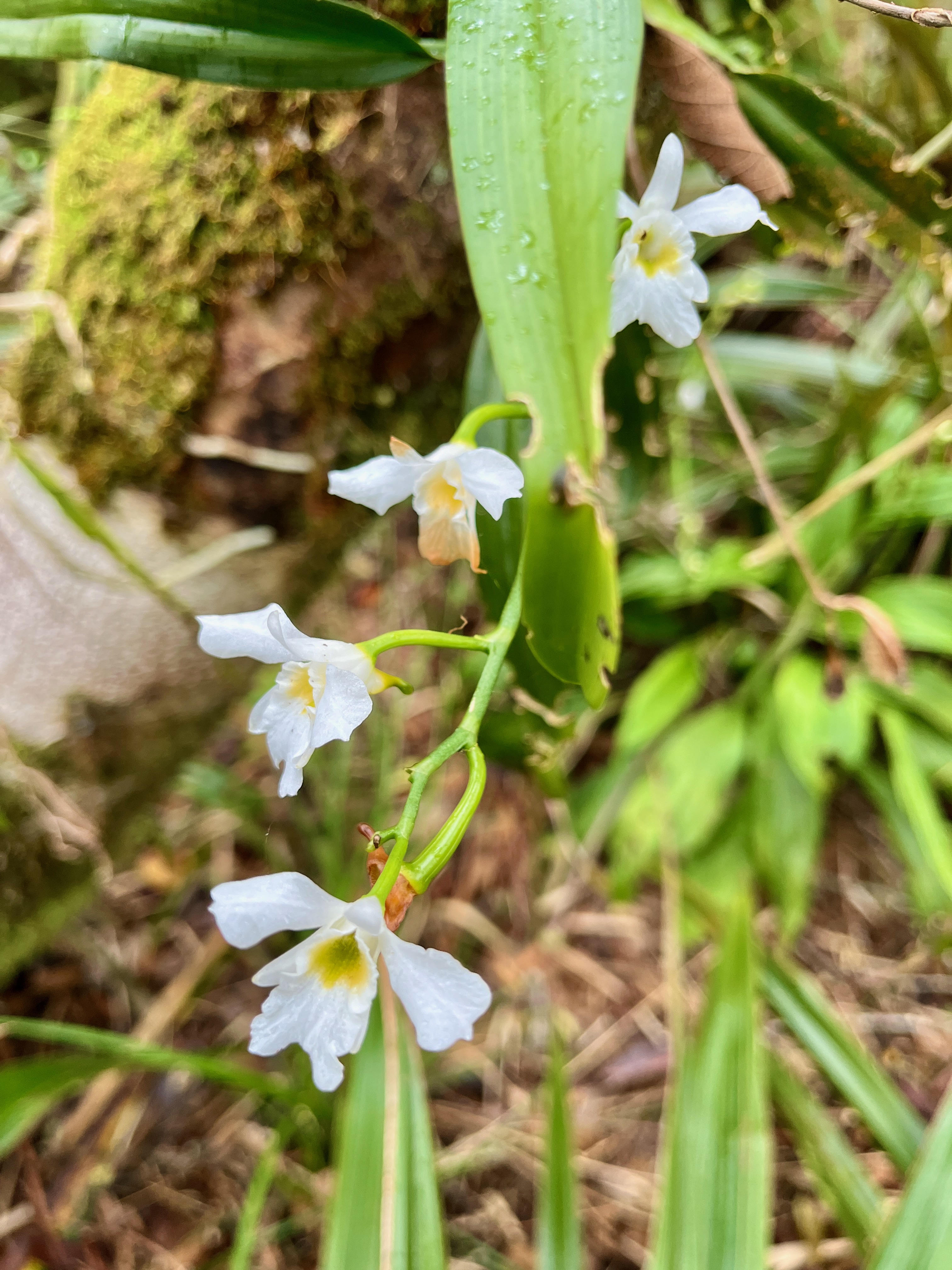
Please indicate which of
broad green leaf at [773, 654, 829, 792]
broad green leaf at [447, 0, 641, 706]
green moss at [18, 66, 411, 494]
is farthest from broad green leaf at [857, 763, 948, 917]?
green moss at [18, 66, 411, 494]

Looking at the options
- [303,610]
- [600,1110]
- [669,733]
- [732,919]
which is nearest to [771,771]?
[669,733]

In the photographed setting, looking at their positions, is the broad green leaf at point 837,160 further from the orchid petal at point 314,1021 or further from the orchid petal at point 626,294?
the orchid petal at point 314,1021

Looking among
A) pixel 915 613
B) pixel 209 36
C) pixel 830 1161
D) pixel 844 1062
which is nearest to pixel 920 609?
pixel 915 613

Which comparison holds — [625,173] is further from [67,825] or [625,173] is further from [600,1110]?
[600,1110]

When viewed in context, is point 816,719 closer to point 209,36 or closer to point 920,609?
point 920,609

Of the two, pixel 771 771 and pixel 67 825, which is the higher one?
pixel 67 825

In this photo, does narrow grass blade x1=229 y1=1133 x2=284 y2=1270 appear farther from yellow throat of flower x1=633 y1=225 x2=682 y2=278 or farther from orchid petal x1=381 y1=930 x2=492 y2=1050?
yellow throat of flower x1=633 y1=225 x2=682 y2=278

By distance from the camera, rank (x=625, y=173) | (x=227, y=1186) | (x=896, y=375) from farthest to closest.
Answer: (x=227, y=1186) → (x=896, y=375) → (x=625, y=173)
